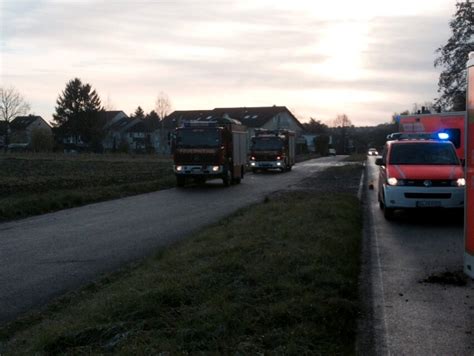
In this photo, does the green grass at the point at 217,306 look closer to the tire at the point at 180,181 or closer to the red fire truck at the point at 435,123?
the red fire truck at the point at 435,123

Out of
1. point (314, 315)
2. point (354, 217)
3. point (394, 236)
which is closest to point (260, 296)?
point (314, 315)

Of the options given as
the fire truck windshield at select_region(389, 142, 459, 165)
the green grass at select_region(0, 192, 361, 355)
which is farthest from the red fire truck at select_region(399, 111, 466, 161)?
the green grass at select_region(0, 192, 361, 355)

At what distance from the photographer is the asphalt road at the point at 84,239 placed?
8391mm

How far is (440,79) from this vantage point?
5388 cm

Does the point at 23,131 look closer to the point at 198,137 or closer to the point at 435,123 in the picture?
the point at 198,137

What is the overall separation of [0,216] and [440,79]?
150 ft

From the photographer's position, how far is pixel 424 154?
15445 mm

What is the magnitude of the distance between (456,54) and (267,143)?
21.4 metres

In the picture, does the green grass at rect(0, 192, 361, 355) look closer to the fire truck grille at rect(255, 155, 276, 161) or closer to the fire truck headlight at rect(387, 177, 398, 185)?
the fire truck headlight at rect(387, 177, 398, 185)

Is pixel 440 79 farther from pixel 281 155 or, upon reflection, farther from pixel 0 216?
pixel 0 216

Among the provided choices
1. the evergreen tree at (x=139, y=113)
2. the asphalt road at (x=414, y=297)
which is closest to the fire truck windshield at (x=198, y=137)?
the asphalt road at (x=414, y=297)

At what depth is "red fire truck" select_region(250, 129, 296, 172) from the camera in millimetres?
41625

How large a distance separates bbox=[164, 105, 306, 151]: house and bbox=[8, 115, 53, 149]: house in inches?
1005

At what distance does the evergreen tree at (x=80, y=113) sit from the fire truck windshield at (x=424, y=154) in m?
84.4
